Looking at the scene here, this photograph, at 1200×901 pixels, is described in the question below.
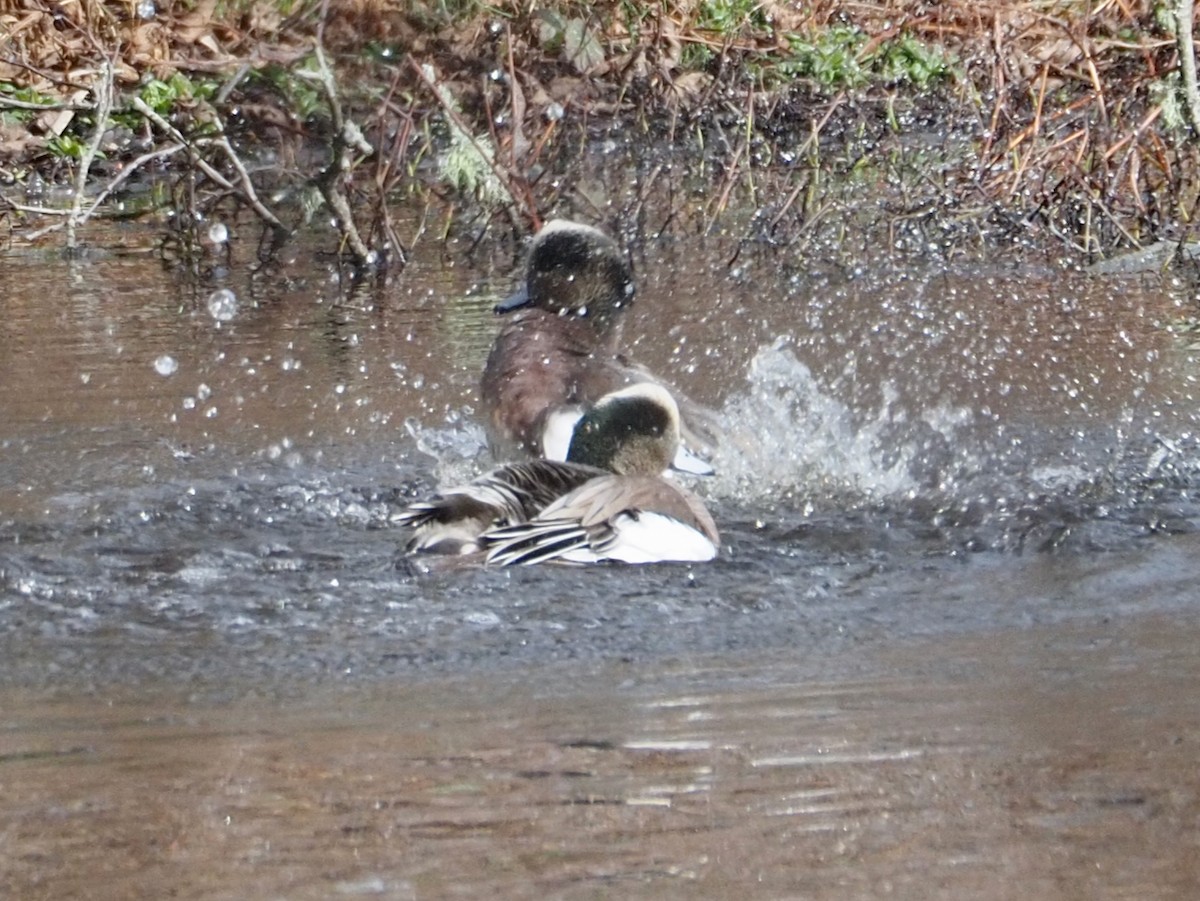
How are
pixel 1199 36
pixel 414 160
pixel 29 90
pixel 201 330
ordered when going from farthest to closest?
1. pixel 29 90
2. pixel 414 160
3. pixel 1199 36
4. pixel 201 330

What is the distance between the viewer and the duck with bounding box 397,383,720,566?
4.16m

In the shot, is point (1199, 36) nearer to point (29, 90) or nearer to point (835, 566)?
point (835, 566)

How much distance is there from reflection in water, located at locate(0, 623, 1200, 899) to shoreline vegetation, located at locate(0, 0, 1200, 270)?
4.40m

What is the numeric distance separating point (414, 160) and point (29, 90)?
7.38 feet

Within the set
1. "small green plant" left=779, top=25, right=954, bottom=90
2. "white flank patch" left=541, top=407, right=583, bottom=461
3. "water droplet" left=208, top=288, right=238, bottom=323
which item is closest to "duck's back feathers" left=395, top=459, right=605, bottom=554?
"white flank patch" left=541, top=407, right=583, bottom=461

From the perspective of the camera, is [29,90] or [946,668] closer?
[946,668]

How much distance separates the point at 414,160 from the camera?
923 centimetres

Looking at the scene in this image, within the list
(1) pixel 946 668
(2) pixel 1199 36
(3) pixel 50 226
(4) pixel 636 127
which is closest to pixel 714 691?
(1) pixel 946 668

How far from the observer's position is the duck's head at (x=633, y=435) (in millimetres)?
4691

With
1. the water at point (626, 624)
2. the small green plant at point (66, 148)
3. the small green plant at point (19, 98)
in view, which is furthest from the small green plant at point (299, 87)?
the small green plant at point (19, 98)

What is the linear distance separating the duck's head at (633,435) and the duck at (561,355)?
118mm

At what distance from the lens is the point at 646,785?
106 inches

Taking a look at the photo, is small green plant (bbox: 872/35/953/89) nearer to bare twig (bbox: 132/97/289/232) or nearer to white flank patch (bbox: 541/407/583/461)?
bare twig (bbox: 132/97/289/232)

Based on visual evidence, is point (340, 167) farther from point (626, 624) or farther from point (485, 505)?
point (626, 624)
